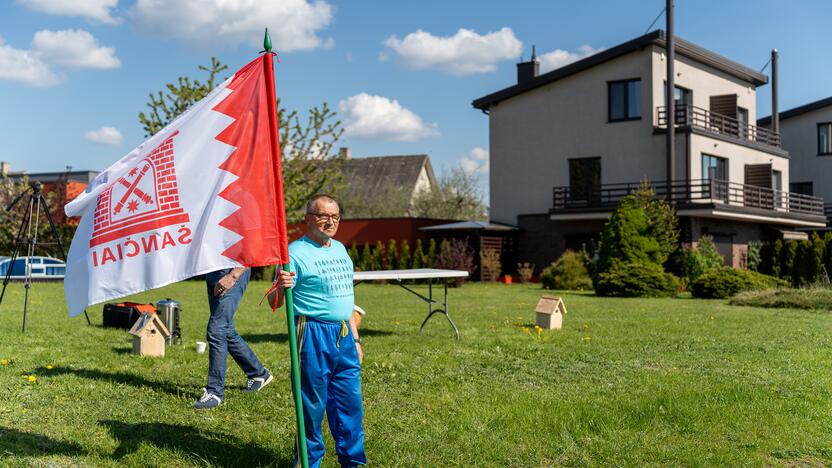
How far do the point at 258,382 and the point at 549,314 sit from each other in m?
6.34

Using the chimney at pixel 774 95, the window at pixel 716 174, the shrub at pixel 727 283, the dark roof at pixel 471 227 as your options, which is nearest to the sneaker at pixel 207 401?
the shrub at pixel 727 283

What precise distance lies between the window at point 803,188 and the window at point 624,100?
17.6m

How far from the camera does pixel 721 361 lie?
970 centimetres

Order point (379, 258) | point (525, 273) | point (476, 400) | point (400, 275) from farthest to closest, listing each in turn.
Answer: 1. point (379, 258)
2. point (525, 273)
3. point (400, 275)
4. point (476, 400)

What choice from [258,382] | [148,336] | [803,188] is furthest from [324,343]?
[803,188]

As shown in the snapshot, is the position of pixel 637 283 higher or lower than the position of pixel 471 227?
lower

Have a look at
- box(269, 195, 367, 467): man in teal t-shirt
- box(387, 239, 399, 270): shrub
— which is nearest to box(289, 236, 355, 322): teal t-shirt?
box(269, 195, 367, 467): man in teal t-shirt

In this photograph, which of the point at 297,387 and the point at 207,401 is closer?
the point at 297,387

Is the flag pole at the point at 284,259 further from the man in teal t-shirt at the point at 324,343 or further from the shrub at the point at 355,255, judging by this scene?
the shrub at the point at 355,255

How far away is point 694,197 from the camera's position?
1315 inches

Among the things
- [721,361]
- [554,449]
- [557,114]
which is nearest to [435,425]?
[554,449]

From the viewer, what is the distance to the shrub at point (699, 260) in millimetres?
27328

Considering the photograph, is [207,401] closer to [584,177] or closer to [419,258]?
[419,258]

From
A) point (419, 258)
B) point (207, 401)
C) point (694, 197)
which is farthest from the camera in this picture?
point (419, 258)
